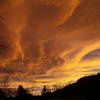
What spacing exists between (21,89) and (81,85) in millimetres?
40024

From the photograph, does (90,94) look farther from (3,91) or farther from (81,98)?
(3,91)

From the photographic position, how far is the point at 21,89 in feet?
255

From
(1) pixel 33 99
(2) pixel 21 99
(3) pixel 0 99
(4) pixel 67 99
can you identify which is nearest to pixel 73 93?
(4) pixel 67 99

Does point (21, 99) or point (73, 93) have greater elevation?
point (21, 99)

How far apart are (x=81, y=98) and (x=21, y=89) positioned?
4170cm

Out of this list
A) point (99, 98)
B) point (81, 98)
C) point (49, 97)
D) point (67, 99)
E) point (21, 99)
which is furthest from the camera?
point (21, 99)

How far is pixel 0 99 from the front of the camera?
74.1 m

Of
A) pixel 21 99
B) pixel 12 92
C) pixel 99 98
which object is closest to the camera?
pixel 99 98

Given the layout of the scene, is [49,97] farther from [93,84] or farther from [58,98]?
[93,84]

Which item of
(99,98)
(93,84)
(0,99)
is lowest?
(99,98)

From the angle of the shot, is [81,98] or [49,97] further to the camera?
[49,97]

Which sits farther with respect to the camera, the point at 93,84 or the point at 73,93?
the point at 73,93

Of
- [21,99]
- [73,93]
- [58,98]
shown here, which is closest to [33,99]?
[21,99]

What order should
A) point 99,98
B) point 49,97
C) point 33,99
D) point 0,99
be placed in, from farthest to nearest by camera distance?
point 0,99
point 33,99
point 49,97
point 99,98
